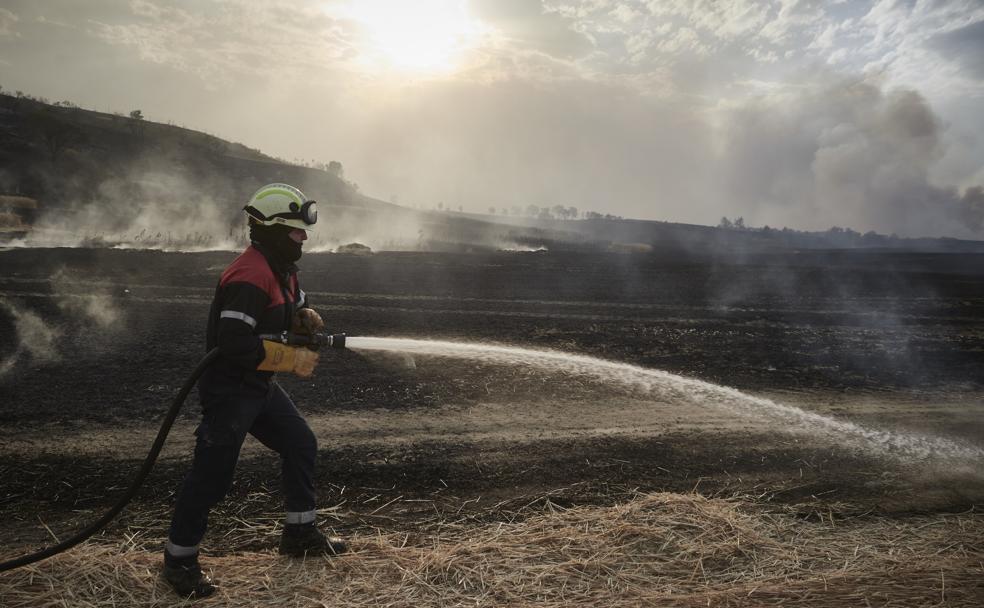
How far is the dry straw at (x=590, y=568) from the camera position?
3.26 m

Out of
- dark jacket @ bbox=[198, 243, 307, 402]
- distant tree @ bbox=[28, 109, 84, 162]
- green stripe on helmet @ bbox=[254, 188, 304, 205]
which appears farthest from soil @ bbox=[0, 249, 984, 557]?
distant tree @ bbox=[28, 109, 84, 162]

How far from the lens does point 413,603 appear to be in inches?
129

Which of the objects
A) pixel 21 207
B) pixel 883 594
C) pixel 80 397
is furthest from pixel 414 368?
pixel 21 207

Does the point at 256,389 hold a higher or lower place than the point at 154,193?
lower

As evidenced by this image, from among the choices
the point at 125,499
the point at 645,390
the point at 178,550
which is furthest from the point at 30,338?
the point at 645,390

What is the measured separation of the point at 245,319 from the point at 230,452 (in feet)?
2.74

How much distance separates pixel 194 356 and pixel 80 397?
2144 mm

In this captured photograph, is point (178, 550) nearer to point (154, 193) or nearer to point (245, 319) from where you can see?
point (245, 319)

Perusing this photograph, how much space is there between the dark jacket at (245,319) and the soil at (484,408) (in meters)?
1.31

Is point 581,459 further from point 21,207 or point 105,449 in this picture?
point 21,207

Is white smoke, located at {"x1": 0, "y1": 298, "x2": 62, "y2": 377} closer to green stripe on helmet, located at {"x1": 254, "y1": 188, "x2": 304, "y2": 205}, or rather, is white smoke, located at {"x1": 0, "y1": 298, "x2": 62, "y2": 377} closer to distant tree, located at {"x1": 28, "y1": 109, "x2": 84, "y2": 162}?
green stripe on helmet, located at {"x1": 254, "y1": 188, "x2": 304, "y2": 205}

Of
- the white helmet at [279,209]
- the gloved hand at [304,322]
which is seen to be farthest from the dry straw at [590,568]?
the white helmet at [279,209]

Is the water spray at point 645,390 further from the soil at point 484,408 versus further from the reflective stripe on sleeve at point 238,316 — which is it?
the soil at point 484,408

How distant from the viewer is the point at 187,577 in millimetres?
3316
